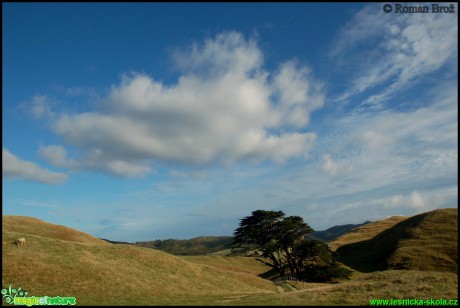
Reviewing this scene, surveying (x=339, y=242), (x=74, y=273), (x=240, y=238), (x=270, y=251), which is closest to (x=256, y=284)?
(x=270, y=251)

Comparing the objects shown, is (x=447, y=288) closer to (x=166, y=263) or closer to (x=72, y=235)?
(x=166, y=263)

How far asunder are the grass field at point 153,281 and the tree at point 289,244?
10822 mm

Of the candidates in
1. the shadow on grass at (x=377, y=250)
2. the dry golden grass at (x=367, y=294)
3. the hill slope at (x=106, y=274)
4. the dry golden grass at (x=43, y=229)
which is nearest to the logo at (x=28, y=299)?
the hill slope at (x=106, y=274)

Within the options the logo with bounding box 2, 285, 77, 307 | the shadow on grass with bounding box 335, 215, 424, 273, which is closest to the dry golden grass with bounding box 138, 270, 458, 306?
the logo with bounding box 2, 285, 77, 307

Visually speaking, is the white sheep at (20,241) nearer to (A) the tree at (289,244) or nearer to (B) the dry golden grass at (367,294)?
(B) the dry golden grass at (367,294)

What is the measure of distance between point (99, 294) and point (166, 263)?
735 inches

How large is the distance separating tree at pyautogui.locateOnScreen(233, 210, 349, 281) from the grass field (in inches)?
426

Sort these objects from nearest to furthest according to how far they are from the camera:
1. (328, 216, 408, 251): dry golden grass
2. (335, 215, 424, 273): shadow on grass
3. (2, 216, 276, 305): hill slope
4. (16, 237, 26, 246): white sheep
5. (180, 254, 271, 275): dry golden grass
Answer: (2, 216, 276, 305): hill slope
(16, 237, 26, 246): white sheep
(335, 215, 424, 273): shadow on grass
(180, 254, 271, 275): dry golden grass
(328, 216, 408, 251): dry golden grass

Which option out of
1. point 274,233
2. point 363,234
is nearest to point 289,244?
point 274,233

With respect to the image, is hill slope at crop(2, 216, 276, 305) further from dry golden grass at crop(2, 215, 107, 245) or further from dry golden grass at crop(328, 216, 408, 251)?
dry golden grass at crop(328, 216, 408, 251)

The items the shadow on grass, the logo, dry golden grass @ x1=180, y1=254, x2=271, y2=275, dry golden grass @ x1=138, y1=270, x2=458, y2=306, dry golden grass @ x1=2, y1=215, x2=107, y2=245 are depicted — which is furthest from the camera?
dry golden grass @ x1=180, y1=254, x2=271, y2=275

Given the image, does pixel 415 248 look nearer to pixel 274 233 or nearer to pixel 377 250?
pixel 377 250

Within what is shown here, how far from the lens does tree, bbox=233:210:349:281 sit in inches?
2437

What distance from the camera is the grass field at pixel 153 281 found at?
29547 mm
